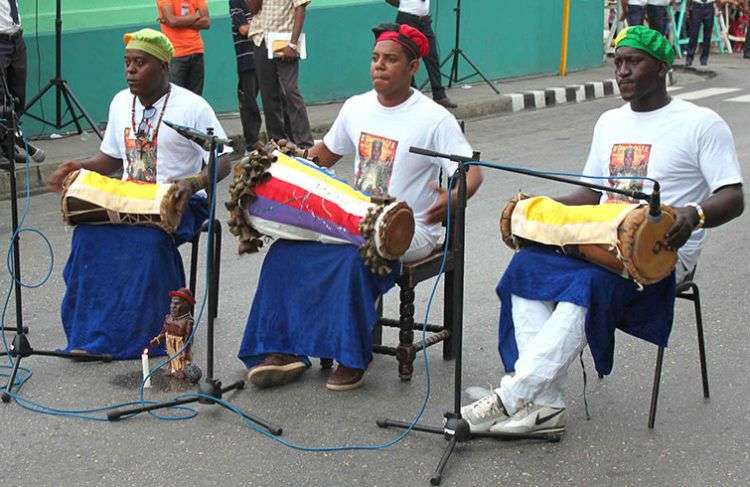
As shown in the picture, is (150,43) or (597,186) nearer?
(597,186)

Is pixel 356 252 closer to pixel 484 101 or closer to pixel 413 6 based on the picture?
pixel 413 6

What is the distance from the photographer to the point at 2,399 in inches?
203

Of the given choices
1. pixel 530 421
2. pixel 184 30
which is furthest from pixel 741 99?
pixel 530 421

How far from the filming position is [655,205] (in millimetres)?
4336

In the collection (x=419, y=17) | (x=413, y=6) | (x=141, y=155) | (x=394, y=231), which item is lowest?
(x=394, y=231)

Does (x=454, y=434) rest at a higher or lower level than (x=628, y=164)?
lower

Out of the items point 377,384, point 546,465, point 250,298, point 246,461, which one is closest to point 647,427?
point 546,465

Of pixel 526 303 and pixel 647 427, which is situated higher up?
pixel 526 303

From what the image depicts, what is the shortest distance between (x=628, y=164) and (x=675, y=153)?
19 cm

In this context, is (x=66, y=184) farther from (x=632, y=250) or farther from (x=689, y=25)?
(x=689, y=25)

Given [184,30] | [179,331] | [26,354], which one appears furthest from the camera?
[184,30]

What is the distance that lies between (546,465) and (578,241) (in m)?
0.80

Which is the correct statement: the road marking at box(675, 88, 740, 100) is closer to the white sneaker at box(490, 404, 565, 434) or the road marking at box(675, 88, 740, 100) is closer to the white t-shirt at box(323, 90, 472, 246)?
the white t-shirt at box(323, 90, 472, 246)

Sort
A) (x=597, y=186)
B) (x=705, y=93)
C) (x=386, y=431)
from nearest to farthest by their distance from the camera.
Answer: (x=597, y=186) < (x=386, y=431) < (x=705, y=93)
